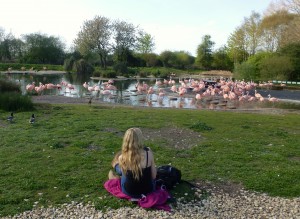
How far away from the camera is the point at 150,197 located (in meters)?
5.48

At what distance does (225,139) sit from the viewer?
32.8 feet

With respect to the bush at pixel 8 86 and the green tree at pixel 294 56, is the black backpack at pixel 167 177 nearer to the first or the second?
the bush at pixel 8 86

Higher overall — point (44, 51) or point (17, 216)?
point (44, 51)

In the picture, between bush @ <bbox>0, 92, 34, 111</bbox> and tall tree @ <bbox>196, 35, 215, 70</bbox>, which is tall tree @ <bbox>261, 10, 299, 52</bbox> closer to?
tall tree @ <bbox>196, 35, 215, 70</bbox>

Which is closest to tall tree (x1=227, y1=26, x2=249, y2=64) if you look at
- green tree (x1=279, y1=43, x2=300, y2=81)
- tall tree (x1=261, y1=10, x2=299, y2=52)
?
tall tree (x1=261, y1=10, x2=299, y2=52)

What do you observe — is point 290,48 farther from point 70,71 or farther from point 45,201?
point 45,201

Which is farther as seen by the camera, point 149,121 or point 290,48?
point 290,48

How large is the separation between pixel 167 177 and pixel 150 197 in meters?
0.72

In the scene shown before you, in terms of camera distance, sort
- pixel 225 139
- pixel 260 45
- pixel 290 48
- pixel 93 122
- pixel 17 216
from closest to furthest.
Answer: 1. pixel 17 216
2. pixel 225 139
3. pixel 93 122
4. pixel 290 48
5. pixel 260 45

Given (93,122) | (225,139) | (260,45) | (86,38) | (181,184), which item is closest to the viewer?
(181,184)

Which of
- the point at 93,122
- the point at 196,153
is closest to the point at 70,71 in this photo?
the point at 93,122

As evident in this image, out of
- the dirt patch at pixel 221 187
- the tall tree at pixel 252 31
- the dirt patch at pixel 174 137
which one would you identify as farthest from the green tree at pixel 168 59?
the dirt patch at pixel 221 187

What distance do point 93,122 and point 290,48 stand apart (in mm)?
35370

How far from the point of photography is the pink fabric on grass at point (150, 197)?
5.36 metres
